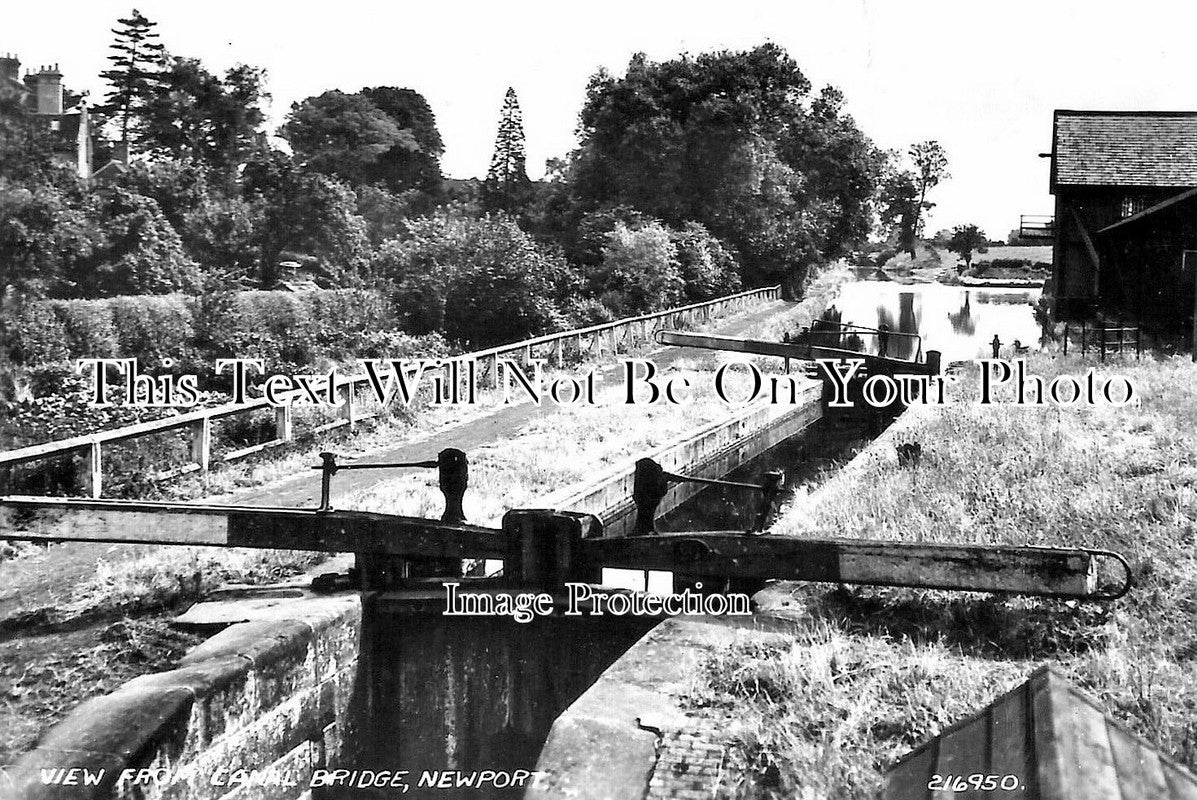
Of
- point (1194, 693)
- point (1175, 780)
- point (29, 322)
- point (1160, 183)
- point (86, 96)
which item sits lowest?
point (1194, 693)

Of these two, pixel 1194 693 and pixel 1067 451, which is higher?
pixel 1067 451

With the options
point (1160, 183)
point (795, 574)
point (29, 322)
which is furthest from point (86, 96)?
point (1160, 183)

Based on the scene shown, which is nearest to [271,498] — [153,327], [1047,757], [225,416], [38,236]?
[225,416]

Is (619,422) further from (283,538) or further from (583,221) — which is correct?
A: (583,221)

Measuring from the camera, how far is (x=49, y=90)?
4738mm

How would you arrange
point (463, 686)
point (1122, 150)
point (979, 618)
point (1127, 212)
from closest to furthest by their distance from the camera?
point (979, 618) < point (463, 686) < point (1122, 150) < point (1127, 212)

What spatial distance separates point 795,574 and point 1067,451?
2.48 m

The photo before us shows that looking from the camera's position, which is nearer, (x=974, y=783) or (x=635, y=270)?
(x=974, y=783)

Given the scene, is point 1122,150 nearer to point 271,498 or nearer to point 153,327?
point 153,327

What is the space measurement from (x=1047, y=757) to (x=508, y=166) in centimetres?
724

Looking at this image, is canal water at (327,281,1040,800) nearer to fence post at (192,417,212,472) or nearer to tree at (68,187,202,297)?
fence post at (192,417,212,472)

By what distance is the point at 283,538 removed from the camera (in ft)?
16.0

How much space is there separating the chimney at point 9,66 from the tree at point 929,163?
4.57 meters

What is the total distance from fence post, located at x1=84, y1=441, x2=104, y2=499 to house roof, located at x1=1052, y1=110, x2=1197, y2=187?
10493 mm
